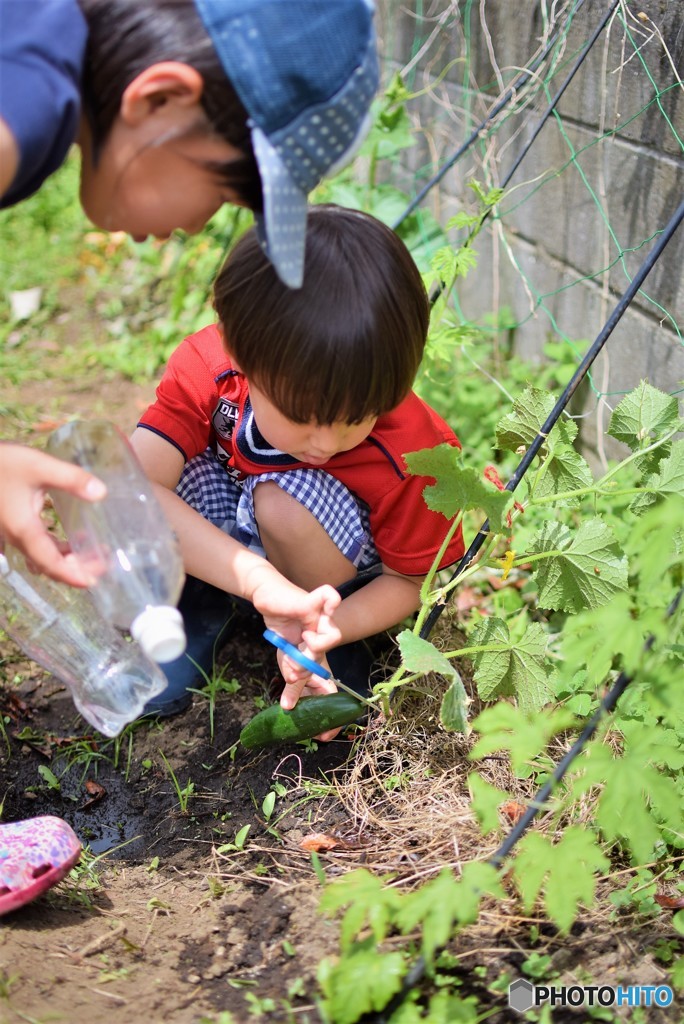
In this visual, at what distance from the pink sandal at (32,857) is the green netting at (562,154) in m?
1.91

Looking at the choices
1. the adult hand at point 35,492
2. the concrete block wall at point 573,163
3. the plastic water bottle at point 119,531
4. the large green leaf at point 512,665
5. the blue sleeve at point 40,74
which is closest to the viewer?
the blue sleeve at point 40,74

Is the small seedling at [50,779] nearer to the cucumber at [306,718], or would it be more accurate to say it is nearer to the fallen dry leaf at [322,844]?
the cucumber at [306,718]

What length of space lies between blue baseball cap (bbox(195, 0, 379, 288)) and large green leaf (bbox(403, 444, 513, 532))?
48 centimetres

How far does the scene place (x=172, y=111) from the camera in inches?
59.9

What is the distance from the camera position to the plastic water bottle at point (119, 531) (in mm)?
1762

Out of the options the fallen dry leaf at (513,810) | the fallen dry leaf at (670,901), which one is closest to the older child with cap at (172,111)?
the fallen dry leaf at (513,810)

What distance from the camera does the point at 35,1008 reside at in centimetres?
152

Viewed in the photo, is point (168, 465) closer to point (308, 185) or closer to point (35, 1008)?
point (308, 185)

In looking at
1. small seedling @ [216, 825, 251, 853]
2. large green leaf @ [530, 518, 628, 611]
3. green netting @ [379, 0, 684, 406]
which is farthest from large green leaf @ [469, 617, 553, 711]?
green netting @ [379, 0, 684, 406]

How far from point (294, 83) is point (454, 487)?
0.82 m

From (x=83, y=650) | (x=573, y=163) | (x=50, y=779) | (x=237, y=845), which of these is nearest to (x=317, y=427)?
(x=83, y=650)

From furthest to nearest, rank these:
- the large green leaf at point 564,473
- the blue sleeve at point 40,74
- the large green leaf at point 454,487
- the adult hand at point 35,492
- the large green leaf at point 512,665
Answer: the large green leaf at point 564,473
the large green leaf at point 512,665
the large green leaf at point 454,487
the adult hand at point 35,492
the blue sleeve at point 40,74

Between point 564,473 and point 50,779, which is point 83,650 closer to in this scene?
point 50,779

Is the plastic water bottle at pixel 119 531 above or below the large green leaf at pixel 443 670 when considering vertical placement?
above
